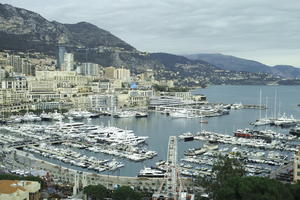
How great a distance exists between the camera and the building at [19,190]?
780 cm

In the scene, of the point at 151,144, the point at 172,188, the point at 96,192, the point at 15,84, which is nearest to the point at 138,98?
the point at 15,84

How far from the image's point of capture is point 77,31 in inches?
3479

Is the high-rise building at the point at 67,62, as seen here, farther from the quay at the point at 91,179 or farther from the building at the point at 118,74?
the quay at the point at 91,179

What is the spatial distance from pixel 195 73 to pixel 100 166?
96.9 meters

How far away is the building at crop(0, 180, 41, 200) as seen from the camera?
7805 millimetres

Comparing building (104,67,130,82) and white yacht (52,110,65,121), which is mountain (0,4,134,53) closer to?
building (104,67,130,82)

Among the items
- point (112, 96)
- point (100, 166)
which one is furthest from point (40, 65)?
point (100, 166)

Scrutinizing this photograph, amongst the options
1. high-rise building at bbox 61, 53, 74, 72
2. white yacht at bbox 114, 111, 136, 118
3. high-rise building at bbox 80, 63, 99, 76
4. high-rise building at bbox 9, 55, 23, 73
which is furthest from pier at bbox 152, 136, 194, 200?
high-rise building at bbox 61, 53, 74, 72

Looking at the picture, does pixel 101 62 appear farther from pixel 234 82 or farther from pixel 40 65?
pixel 234 82

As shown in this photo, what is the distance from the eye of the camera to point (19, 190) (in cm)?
809

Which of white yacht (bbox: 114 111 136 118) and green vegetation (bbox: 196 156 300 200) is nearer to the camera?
green vegetation (bbox: 196 156 300 200)

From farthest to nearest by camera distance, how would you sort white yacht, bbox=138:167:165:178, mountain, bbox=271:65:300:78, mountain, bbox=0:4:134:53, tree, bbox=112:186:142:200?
mountain, bbox=271:65:300:78
mountain, bbox=0:4:134:53
white yacht, bbox=138:167:165:178
tree, bbox=112:186:142:200

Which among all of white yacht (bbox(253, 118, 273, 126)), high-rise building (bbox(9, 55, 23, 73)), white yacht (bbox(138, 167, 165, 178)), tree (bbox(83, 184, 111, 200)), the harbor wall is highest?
high-rise building (bbox(9, 55, 23, 73))

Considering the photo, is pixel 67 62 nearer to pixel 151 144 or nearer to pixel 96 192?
pixel 151 144
